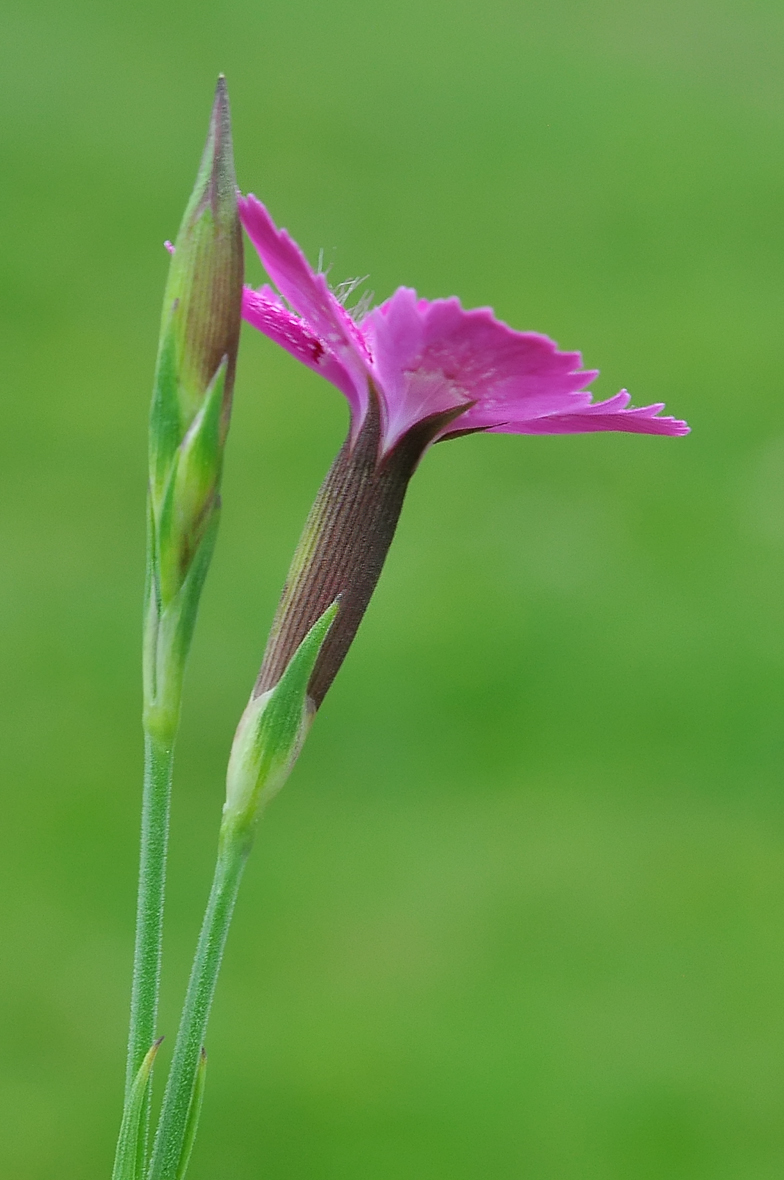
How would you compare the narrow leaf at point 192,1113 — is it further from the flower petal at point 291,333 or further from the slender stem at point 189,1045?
the flower petal at point 291,333

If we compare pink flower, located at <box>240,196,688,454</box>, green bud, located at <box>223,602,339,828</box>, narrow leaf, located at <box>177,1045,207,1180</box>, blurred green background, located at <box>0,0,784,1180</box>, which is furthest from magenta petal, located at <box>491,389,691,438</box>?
blurred green background, located at <box>0,0,784,1180</box>

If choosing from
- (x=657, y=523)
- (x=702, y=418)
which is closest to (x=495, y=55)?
(x=702, y=418)

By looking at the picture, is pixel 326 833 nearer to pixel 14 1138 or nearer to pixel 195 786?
pixel 195 786

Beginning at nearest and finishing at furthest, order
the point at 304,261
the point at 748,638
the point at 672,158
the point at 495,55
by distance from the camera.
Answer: the point at 304,261
the point at 748,638
the point at 672,158
the point at 495,55

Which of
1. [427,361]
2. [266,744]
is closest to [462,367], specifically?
[427,361]

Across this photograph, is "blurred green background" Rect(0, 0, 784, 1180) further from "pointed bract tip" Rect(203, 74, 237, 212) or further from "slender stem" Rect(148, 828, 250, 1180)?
"pointed bract tip" Rect(203, 74, 237, 212)

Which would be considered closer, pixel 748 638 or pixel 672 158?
pixel 748 638

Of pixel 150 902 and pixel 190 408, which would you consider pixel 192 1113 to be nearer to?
pixel 150 902
